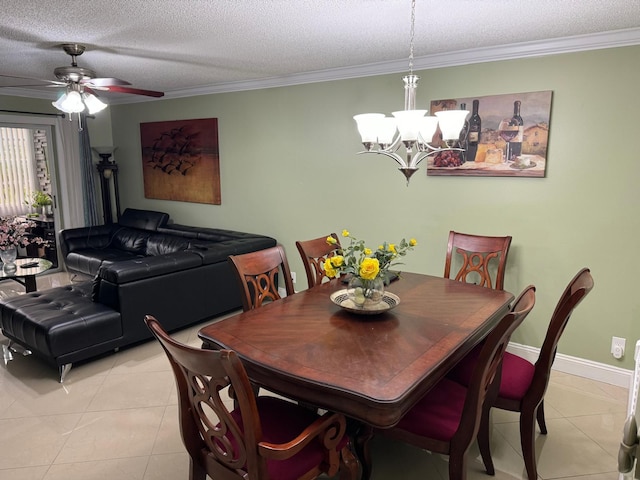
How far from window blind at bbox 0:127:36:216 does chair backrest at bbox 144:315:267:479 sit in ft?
18.8

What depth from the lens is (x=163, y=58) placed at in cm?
362

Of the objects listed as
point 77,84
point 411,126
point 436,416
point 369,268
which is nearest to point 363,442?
point 436,416

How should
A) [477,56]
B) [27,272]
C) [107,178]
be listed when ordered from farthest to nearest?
[107,178]
[27,272]
[477,56]

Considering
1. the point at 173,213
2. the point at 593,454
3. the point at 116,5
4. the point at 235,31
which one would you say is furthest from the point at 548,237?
the point at 173,213

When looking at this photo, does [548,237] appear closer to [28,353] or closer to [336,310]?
[336,310]

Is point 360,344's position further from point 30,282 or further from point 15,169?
point 15,169

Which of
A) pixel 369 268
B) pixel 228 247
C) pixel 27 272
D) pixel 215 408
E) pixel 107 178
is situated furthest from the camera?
pixel 107 178

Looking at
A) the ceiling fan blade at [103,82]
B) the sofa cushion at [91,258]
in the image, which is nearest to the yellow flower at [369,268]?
the ceiling fan blade at [103,82]

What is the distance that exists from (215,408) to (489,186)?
2.69 metres

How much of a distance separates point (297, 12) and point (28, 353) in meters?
3.24

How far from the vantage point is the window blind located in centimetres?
579

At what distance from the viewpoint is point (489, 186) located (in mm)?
3332

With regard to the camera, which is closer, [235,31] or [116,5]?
[116,5]

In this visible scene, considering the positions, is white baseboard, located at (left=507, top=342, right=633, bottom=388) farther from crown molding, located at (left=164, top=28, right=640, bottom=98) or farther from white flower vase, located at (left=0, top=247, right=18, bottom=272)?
white flower vase, located at (left=0, top=247, right=18, bottom=272)
